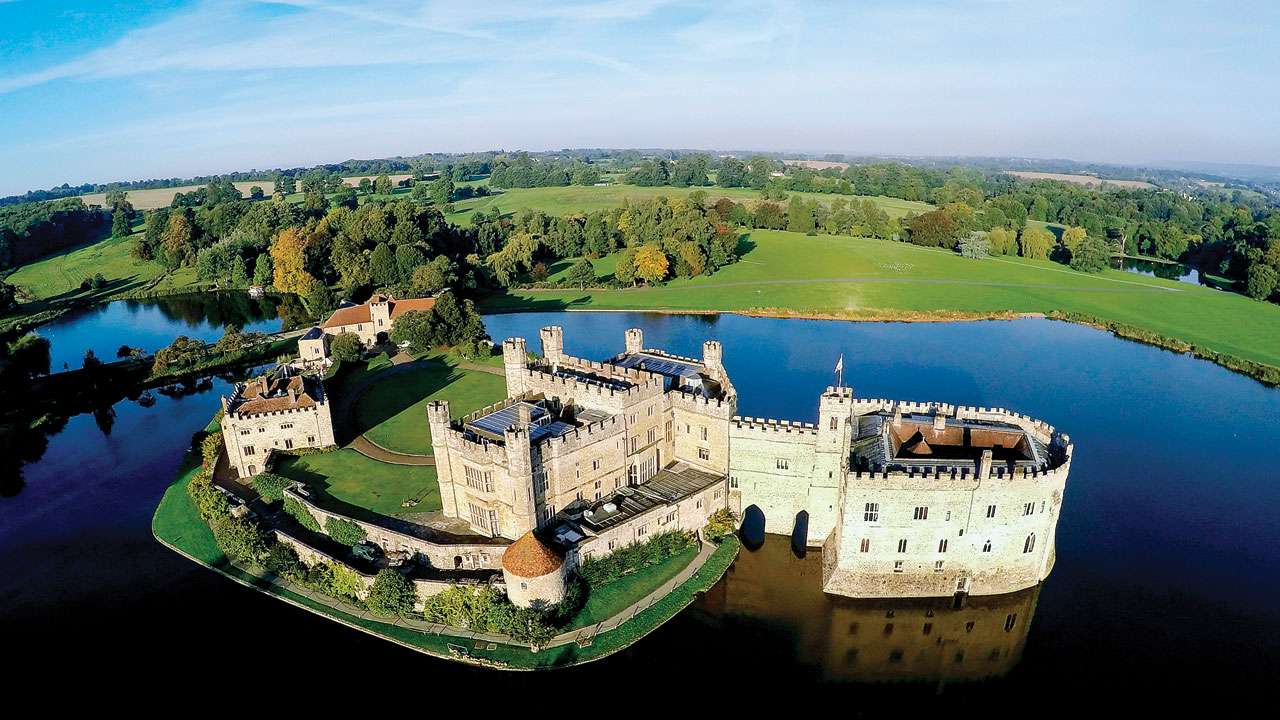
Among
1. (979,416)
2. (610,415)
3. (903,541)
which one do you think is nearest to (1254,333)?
(979,416)

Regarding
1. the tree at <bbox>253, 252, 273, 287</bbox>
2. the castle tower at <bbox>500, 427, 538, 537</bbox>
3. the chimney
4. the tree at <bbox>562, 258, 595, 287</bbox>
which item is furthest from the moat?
the tree at <bbox>253, 252, 273, 287</bbox>

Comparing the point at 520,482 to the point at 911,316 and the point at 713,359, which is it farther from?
the point at 911,316

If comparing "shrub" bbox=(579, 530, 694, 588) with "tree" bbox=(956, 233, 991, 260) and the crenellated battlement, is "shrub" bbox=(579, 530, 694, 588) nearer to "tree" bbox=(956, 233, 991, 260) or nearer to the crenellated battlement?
the crenellated battlement

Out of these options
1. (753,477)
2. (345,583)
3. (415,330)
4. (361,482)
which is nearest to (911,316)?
(415,330)

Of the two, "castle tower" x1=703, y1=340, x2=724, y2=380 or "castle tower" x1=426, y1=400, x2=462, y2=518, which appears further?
"castle tower" x1=703, y1=340, x2=724, y2=380

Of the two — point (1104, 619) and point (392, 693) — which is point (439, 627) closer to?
point (392, 693)

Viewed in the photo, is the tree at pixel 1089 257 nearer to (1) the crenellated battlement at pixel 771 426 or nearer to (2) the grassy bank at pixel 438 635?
(1) the crenellated battlement at pixel 771 426
